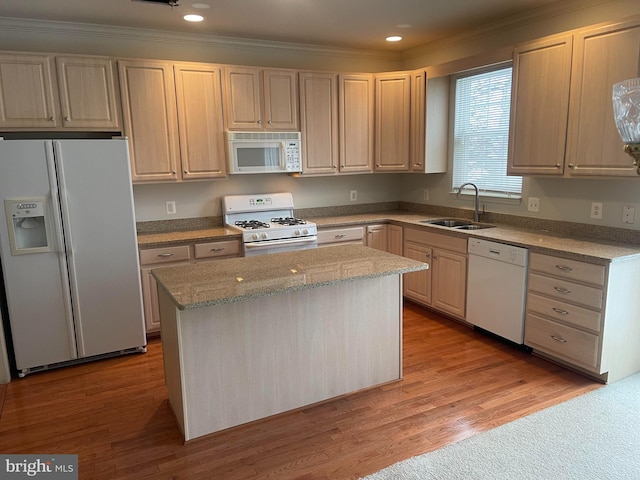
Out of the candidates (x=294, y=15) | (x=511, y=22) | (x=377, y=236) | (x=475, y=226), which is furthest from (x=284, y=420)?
(x=511, y=22)

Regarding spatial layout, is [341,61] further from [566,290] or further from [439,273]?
[566,290]

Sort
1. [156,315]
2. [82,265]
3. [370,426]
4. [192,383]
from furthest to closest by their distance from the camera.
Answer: [156,315]
[82,265]
[370,426]
[192,383]

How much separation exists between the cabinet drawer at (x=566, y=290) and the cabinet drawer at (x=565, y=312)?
4cm

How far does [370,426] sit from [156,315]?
213 cm

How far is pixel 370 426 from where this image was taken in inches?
101

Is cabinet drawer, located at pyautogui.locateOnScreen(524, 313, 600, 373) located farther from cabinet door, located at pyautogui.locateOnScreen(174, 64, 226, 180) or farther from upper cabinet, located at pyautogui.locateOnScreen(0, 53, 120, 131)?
upper cabinet, located at pyautogui.locateOnScreen(0, 53, 120, 131)

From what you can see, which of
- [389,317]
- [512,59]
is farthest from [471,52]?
[389,317]

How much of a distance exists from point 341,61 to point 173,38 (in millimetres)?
1746

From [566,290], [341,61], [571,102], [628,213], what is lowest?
[566,290]

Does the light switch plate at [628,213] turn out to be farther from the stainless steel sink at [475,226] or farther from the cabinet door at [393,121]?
the cabinet door at [393,121]

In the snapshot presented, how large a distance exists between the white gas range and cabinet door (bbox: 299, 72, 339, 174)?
484 mm

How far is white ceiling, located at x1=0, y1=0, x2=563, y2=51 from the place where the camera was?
329 cm

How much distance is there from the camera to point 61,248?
3.21 m

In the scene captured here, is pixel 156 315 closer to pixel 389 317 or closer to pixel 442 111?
pixel 389 317
